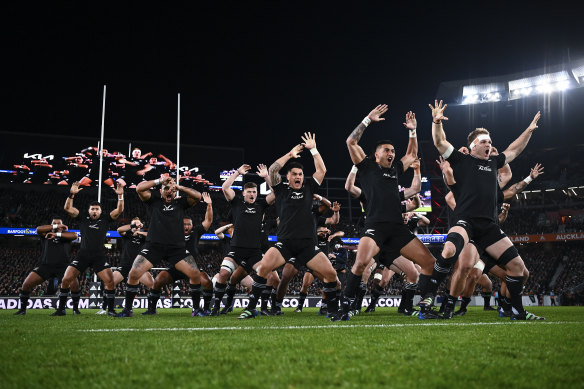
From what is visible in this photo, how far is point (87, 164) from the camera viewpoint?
4328 centimetres

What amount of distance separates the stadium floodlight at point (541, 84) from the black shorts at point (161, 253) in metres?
42.4

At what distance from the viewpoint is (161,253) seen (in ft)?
32.1

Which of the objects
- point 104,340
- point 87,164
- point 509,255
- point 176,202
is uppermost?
point 87,164

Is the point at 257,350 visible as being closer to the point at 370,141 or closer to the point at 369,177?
the point at 369,177

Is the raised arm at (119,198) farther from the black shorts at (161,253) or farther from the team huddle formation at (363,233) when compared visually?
the black shorts at (161,253)

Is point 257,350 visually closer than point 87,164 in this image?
Yes

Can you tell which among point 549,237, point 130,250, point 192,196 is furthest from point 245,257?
point 549,237

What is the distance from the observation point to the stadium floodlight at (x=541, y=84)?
4191 cm

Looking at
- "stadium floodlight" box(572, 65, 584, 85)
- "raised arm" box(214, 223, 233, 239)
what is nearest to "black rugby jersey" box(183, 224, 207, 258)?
"raised arm" box(214, 223, 233, 239)

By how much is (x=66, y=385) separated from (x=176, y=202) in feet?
24.7

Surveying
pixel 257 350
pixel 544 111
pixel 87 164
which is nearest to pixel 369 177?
pixel 257 350

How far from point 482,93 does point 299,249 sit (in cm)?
4271

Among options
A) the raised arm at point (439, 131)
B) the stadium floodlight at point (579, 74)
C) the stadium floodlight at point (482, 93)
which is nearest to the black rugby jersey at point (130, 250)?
the raised arm at point (439, 131)

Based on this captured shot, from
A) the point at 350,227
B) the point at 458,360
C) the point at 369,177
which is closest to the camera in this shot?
the point at 458,360
